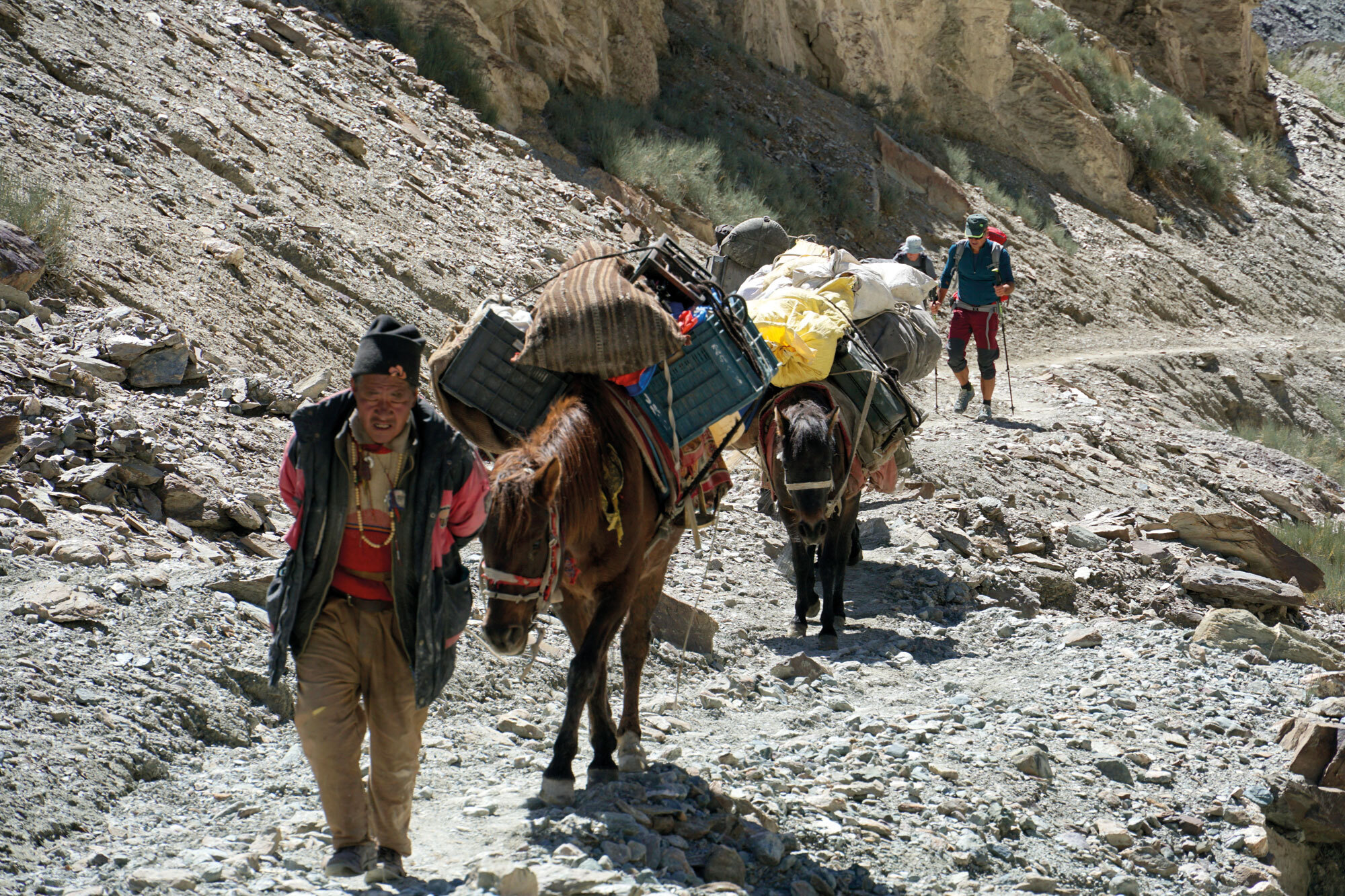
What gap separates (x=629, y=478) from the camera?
505 centimetres

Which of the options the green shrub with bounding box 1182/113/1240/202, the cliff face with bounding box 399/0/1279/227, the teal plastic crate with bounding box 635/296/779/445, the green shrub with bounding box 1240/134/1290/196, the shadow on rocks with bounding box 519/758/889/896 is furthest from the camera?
the green shrub with bounding box 1240/134/1290/196

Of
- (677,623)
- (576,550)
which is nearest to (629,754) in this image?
(576,550)

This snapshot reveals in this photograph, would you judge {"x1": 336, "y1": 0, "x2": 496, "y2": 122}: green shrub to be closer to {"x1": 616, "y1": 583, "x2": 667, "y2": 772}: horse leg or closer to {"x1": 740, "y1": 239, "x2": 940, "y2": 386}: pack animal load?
{"x1": 740, "y1": 239, "x2": 940, "y2": 386}: pack animal load

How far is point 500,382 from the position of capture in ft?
17.4

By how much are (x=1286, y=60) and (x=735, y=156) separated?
35093 mm

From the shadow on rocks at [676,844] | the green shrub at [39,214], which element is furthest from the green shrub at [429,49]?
the shadow on rocks at [676,844]

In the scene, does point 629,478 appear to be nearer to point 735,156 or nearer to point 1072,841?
point 1072,841

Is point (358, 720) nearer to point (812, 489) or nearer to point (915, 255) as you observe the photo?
point (812, 489)

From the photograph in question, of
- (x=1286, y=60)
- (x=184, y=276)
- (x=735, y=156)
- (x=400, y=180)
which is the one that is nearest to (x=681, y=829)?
(x=184, y=276)

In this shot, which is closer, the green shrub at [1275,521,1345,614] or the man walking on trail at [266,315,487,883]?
the man walking on trail at [266,315,487,883]

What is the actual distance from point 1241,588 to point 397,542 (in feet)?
26.8

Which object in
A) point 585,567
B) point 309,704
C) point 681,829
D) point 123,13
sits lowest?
point 681,829

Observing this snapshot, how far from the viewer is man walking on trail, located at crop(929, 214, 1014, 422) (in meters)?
14.1

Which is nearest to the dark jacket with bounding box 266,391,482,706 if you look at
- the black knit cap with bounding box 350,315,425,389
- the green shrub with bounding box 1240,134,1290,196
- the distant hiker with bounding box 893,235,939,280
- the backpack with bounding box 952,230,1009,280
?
the black knit cap with bounding box 350,315,425,389
